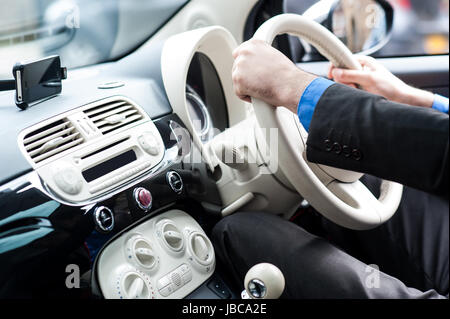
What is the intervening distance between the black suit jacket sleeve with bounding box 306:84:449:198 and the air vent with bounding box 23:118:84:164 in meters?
0.44

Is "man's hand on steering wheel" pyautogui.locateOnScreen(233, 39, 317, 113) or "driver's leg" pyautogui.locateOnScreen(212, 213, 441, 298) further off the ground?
"man's hand on steering wheel" pyautogui.locateOnScreen(233, 39, 317, 113)

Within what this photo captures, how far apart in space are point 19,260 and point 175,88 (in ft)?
1.70

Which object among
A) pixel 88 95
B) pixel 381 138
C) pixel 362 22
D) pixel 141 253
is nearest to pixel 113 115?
pixel 88 95

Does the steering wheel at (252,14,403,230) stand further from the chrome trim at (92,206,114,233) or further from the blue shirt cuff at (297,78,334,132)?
the chrome trim at (92,206,114,233)

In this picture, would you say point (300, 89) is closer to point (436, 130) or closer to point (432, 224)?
point (436, 130)

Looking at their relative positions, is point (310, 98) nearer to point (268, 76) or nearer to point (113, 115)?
point (268, 76)

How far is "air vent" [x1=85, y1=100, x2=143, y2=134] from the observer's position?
1.10 meters

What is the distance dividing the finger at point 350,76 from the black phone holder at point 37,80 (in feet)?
1.94

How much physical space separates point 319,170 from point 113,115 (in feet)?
1.42

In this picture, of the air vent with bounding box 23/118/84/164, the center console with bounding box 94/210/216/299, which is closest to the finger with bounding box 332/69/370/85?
the center console with bounding box 94/210/216/299

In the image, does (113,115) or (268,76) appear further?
(113,115)

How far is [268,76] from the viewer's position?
98 centimetres

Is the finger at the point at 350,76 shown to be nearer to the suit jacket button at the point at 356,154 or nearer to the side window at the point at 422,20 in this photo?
the suit jacket button at the point at 356,154

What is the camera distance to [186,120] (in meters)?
1.23
